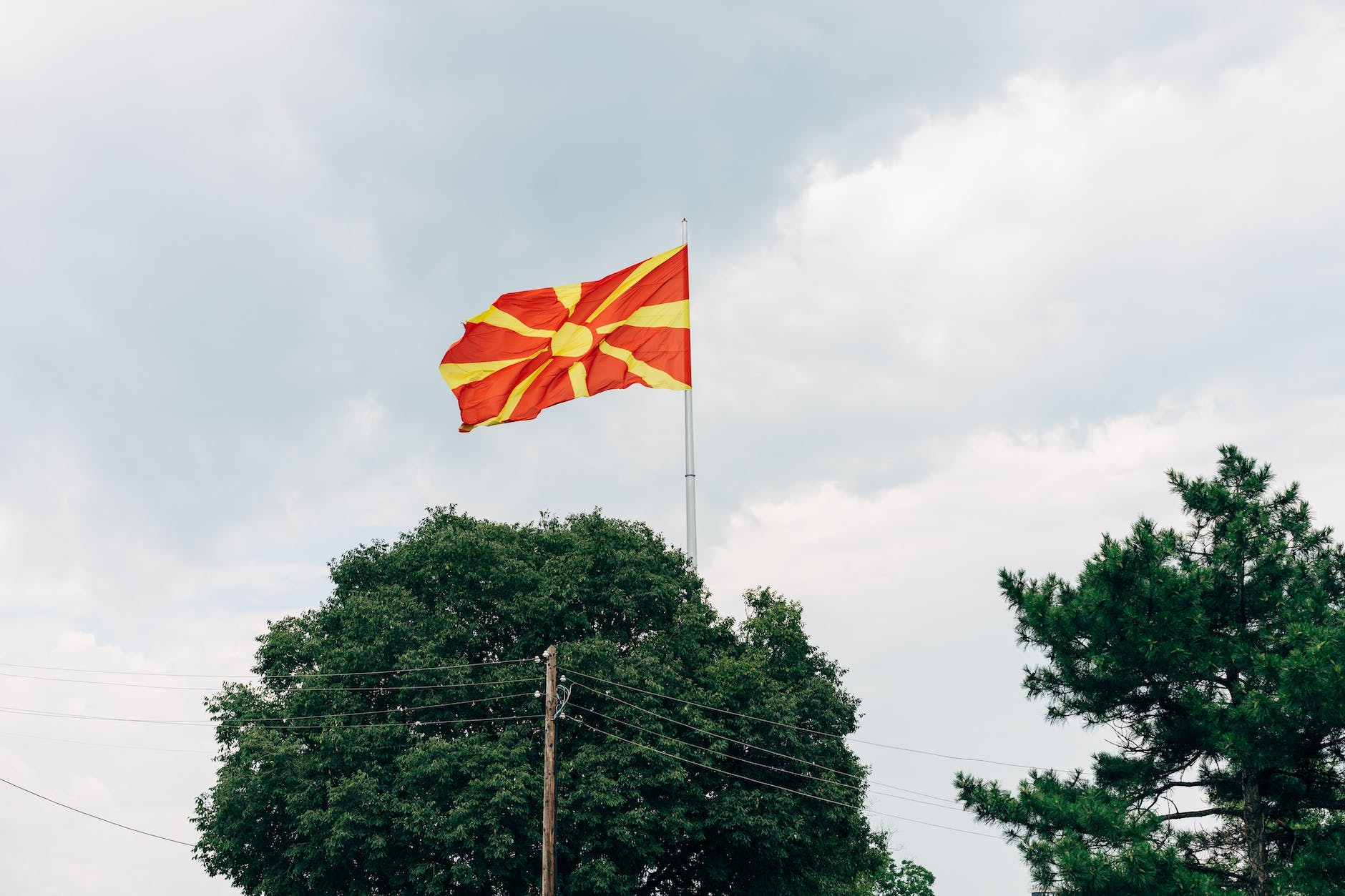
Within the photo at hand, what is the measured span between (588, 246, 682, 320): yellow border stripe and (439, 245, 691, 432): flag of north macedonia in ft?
0.09

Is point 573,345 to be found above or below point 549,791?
above

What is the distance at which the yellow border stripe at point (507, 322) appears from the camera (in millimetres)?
28016

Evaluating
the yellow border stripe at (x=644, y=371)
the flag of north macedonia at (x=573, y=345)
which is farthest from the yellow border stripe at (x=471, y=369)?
the yellow border stripe at (x=644, y=371)

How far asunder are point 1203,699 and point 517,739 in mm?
18817

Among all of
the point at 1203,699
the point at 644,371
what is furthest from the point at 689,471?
the point at 1203,699

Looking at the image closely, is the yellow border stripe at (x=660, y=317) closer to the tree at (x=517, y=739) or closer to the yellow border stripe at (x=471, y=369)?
the yellow border stripe at (x=471, y=369)

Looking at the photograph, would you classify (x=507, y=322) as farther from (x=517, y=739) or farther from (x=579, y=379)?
(x=517, y=739)

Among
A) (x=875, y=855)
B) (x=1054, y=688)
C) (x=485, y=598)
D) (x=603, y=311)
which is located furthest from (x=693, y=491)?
(x=875, y=855)

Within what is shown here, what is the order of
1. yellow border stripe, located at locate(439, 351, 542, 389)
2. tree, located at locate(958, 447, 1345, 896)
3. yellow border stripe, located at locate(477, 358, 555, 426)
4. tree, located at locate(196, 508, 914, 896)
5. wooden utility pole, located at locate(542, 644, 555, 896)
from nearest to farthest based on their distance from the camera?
tree, located at locate(958, 447, 1345, 896), wooden utility pole, located at locate(542, 644, 555, 896), yellow border stripe, located at locate(477, 358, 555, 426), yellow border stripe, located at locate(439, 351, 542, 389), tree, located at locate(196, 508, 914, 896)

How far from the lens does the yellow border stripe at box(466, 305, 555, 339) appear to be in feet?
91.9

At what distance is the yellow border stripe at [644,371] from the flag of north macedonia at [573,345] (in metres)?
0.02

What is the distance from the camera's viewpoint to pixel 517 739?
3041 cm

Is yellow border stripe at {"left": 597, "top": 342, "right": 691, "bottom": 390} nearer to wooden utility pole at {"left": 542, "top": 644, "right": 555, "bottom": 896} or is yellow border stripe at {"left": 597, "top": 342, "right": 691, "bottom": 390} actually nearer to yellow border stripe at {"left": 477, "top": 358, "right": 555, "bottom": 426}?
yellow border stripe at {"left": 477, "top": 358, "right": 555, "bottom": 426}

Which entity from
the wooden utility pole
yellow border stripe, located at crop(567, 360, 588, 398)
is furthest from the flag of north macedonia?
the wooden utility pole
